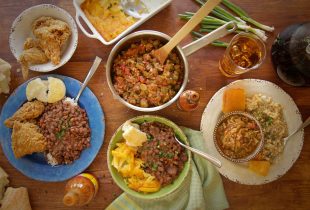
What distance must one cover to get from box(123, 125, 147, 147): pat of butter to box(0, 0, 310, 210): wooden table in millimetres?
202

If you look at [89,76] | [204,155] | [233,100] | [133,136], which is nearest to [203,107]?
[233,100]

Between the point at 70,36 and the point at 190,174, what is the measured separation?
910 mm

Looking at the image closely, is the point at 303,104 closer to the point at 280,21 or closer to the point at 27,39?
the point at 280,21

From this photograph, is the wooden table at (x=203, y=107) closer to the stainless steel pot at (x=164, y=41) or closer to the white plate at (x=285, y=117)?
the white plate at (x=285, y=117)

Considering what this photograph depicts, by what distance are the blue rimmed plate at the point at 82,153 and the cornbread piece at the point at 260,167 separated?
29.7 inches

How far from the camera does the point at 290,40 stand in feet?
5.36

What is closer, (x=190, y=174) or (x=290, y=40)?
(x=290, y=40)

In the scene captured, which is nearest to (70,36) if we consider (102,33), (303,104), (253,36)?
(102,33)

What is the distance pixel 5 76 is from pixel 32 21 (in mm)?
309

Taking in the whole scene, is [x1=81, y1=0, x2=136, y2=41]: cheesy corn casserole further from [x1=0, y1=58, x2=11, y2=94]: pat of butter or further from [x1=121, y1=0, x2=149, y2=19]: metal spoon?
[x1=0, y1=58, x2=11, y2=94]: pat of butter

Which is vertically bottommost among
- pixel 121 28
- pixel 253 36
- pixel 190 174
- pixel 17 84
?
pixel 190 174

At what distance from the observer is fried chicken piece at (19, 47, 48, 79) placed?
175cm

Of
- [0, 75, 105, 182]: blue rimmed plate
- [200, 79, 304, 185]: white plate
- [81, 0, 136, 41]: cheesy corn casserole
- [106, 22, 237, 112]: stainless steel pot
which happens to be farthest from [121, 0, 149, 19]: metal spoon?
[200, 79, 304, 185]: white plate

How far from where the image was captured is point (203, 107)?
1841mm
